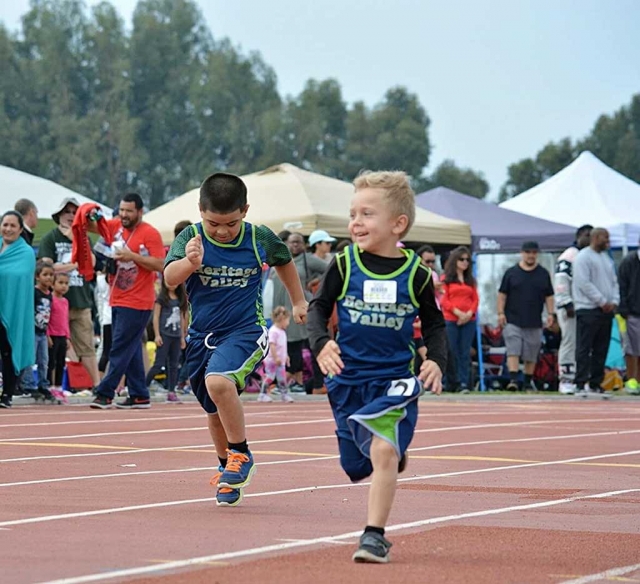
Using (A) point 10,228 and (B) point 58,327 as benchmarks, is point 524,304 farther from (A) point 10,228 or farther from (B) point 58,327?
(A) point 10,228

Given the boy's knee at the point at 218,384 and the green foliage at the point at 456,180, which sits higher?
the green foliage at the point at 456,180

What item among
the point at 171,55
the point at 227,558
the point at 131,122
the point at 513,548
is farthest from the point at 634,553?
the point at 171,55

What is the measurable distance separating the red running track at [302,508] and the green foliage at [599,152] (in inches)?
3186

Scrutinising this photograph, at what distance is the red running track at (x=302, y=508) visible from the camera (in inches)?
228

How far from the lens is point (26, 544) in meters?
6.32

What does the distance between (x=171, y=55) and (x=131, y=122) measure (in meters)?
14.2

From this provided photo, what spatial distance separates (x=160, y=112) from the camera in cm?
10131

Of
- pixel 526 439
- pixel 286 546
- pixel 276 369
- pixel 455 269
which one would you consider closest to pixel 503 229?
pixel 455 269

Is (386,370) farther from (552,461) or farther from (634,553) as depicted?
(552,461)

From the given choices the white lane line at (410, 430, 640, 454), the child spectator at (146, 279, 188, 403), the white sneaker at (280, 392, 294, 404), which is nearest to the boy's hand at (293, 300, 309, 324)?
the white lane line at (410, 430, 640, 454)

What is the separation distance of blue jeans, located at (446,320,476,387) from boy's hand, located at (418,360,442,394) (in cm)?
1597

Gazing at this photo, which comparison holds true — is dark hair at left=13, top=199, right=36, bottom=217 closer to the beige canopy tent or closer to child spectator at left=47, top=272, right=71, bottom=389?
child spectator at left=47, top=272, right=71, bottom=389

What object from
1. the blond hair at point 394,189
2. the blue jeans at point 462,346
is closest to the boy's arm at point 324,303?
the blond hair at point 394,189

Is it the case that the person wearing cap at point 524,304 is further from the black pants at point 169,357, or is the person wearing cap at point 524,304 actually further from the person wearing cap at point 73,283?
the person wearing cap at point 73,283
